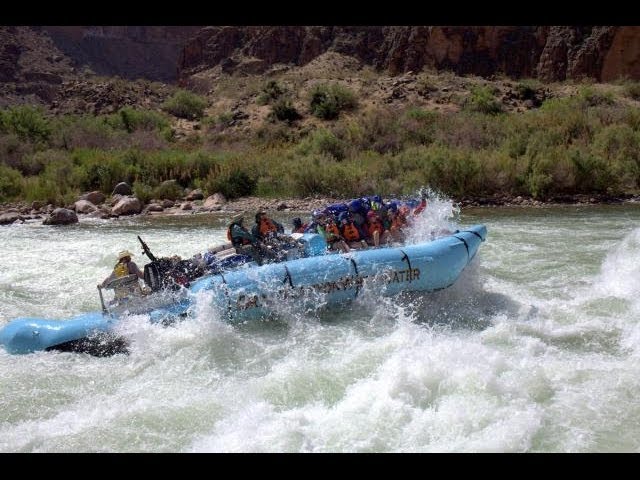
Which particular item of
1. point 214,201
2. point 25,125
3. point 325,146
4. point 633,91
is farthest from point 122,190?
point 633,91

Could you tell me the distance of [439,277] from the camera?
781cm

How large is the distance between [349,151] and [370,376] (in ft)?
50.1

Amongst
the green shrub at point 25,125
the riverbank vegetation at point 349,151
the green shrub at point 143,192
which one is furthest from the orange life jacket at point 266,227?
the green shrub at point 25,125

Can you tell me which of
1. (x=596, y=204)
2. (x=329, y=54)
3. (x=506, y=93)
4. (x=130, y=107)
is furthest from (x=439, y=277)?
(x=329, y=54)

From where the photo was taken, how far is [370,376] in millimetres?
5559

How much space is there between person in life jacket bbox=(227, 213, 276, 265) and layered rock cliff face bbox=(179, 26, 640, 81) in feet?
84.7

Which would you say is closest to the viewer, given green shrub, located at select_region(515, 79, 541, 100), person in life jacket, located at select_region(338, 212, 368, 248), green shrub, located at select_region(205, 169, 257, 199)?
person in life jacket, located at select_region(338, 212, 368, 248)

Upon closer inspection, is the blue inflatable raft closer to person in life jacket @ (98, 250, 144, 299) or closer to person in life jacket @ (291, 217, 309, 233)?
person in life jacket @ (98, 250, 144, 299)

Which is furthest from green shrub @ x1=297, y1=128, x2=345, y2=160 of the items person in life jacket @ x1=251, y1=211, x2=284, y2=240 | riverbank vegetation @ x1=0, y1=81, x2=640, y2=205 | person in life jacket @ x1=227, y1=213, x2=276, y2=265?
person in life jacket @ x1=227, y1=213, x2=276, y2=265

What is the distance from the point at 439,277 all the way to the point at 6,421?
15.7 feet

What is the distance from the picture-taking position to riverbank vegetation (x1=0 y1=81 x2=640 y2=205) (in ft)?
54.2

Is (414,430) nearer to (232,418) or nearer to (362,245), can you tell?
(232,418)

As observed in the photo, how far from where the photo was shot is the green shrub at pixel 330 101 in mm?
25703

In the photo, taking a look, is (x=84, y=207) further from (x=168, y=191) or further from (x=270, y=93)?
(x=270, y=93)
